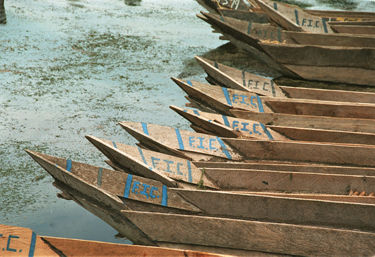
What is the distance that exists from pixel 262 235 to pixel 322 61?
4429 mm

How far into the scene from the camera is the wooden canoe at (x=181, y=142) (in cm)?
472

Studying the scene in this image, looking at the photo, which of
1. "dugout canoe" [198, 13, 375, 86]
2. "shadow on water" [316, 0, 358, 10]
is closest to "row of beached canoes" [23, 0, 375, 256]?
"dugout canoe" [198, 13, 375, 86]

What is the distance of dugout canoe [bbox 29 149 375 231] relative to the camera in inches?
153

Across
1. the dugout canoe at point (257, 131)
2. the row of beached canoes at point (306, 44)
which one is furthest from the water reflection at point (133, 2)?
the dugout canoe at point (257, 131)

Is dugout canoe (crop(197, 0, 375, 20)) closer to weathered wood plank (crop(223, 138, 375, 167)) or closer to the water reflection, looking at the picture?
the water reflection

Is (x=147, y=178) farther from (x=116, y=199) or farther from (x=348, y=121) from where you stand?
(x=348, y=121)

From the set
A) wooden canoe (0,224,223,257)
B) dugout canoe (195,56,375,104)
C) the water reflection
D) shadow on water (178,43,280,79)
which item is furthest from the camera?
the water reflection

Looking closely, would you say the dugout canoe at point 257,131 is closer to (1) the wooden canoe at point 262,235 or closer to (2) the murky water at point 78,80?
(2) the murky water at point 78,80

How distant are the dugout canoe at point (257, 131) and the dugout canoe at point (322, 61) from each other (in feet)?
8.07

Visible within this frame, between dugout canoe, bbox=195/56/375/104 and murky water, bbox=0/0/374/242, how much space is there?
79 cm

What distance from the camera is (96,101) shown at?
6848 millimetres

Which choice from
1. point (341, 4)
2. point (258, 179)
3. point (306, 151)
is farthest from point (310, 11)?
point (258, 179)

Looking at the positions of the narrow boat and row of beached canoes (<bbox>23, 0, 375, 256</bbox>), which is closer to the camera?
row of beached canoes (<bbox>23, 0, 375, 256</bbox>)

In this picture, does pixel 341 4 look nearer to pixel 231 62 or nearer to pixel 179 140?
pixel 231 62
